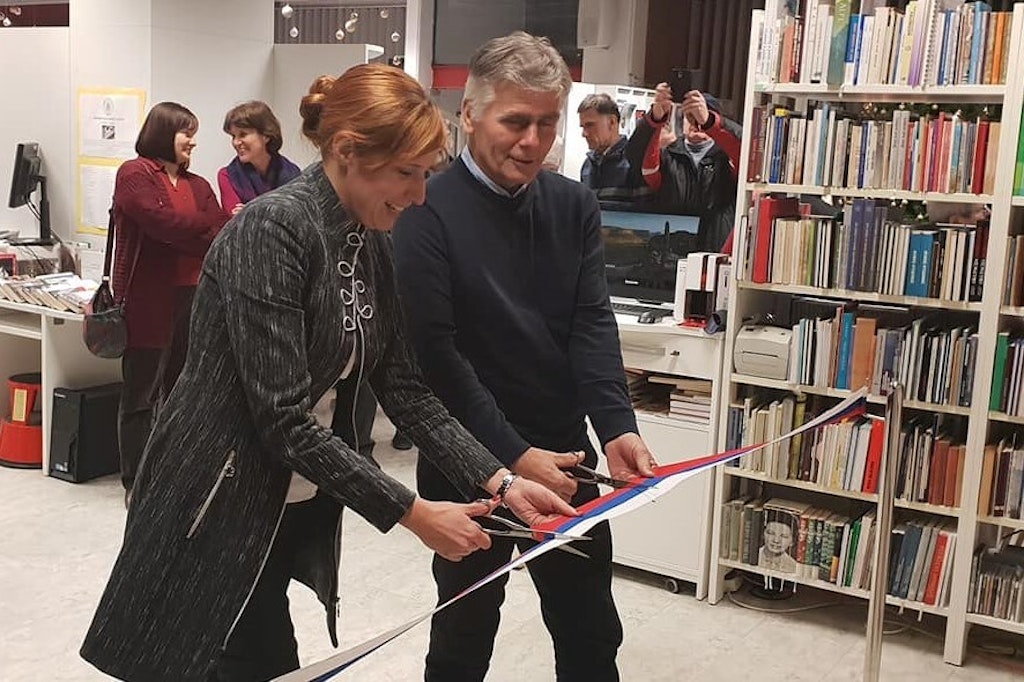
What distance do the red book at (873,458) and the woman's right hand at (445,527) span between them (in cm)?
229

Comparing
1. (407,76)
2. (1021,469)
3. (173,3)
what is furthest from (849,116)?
(173,3)

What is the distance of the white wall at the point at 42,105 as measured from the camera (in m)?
6.12

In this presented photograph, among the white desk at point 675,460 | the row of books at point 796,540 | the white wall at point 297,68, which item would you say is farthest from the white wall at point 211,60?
the row of books at point 796,540

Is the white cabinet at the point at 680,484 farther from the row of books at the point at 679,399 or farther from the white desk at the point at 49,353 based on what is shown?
the white desk at the point at 49,353

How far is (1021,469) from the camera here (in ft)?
11.5

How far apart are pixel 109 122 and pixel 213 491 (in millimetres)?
4678

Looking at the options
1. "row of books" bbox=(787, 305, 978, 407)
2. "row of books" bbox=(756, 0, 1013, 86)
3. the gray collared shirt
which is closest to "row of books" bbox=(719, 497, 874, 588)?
"row of books" bbox=(787, 305, 978, 407)

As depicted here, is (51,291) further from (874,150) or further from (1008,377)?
(1008,377)

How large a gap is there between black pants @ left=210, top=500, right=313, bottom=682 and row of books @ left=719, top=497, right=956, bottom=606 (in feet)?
7.70

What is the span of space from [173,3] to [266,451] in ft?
15.5

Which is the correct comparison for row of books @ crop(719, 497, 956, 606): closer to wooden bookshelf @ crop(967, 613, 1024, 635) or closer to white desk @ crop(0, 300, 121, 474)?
wooden bookshelf @ crop(967, 613, 1024, 635)

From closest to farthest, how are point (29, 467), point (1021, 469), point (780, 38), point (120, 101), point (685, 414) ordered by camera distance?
1. point (1021, 469)
2. point (780, 38)
3. point (685, 414)
4. point (29, 467)
5. point (120, 101)

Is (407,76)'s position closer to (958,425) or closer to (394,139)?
(394,139)

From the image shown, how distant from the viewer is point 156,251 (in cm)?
458
